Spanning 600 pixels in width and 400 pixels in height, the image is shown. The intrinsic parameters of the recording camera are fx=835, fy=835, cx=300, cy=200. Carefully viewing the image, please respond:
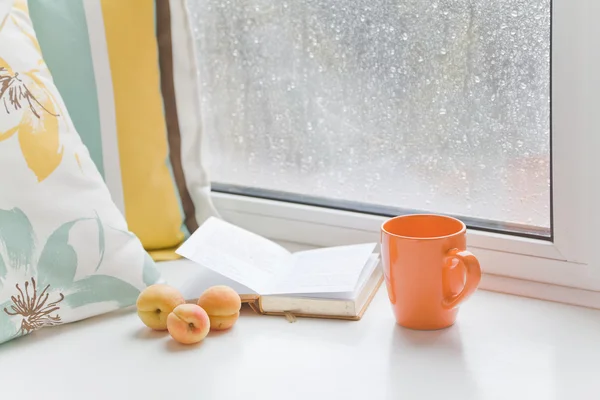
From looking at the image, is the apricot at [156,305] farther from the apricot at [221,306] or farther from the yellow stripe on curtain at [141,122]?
the yellow stripe on curtain at [141,122]

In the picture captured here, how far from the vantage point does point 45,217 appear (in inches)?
38.8

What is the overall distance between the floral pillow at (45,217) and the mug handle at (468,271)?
0.39 meters

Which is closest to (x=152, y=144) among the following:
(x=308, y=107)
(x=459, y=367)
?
(x=308, y=107)

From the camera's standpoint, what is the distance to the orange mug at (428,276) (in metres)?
0.95

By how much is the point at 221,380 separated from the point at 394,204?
0.42m

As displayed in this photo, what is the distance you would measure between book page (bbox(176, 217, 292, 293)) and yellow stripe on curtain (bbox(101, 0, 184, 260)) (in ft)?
0.36

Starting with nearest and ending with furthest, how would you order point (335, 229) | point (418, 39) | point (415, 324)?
point (415, 324), point (418, 39), point (335, 229)

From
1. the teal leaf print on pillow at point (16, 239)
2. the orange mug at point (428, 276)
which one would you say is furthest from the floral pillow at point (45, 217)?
the orange mug at point (428, 276)

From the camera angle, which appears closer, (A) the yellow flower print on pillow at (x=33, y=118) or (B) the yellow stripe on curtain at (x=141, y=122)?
(A) the yellow flower print on pillow at (x=33, y=118)

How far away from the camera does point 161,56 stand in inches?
47.9

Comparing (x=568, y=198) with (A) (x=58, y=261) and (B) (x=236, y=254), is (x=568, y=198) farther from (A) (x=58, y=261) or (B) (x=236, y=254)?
(A) (x=58, y=261)

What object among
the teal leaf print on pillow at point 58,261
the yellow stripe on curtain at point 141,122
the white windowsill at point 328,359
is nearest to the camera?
the white windowsill at point 328,359

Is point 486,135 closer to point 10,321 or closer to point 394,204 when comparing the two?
point 394,204

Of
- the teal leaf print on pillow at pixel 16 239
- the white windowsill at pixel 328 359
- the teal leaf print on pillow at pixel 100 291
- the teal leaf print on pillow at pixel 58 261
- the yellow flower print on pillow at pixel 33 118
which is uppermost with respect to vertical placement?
the yellow flower print on pillow at pixel 33 118
